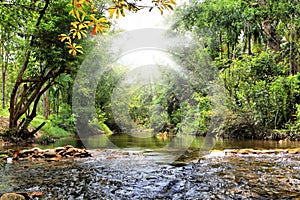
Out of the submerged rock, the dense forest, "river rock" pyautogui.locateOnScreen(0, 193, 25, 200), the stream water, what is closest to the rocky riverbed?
the stream water

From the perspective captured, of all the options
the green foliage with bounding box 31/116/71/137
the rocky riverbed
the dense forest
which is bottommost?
the rocky riverbed

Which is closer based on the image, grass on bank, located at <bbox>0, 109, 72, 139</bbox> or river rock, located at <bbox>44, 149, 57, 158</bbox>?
river rock, located at <bbox>44, 149, 57, 158</bbox>

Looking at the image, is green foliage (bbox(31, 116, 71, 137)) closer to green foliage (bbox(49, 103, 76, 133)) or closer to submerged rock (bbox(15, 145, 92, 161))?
green foliage (bbox(49, 103, 76, 133))

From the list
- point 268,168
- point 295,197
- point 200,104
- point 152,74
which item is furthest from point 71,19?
point 152,74

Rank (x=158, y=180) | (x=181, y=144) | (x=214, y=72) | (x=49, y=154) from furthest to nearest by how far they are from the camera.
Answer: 1. (x=214, y=72)
2. (x=181, y=144)
3. (x=49, y=154)
4. (x=158, y=180)

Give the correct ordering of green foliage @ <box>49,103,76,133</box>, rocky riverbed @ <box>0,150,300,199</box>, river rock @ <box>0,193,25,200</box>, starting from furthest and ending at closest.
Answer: green foliage @ <box>49,103,76,133</box>
rocky riverbed @ <box>0,150,300,199</box>
river rock @ <box>0,193,25,200</box>

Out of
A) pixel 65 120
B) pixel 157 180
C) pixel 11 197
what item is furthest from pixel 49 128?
pixel 11 197

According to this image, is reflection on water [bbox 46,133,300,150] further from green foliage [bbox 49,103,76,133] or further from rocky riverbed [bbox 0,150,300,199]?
green foliage [bbox 49,103,76,133]

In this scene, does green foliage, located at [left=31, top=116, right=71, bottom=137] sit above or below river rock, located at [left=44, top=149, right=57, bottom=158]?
above

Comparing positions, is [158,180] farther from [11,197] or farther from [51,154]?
[51,154]

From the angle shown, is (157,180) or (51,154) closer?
(157,180)

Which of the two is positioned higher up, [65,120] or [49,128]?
[65,120]

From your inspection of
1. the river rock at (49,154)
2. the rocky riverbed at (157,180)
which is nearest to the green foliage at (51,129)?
the river rock at (49,154)

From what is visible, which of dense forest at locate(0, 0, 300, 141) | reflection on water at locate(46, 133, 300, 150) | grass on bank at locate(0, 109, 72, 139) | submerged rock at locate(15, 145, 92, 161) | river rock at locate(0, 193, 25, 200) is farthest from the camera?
grass on bank at locate(0, 109, 72, 139)
